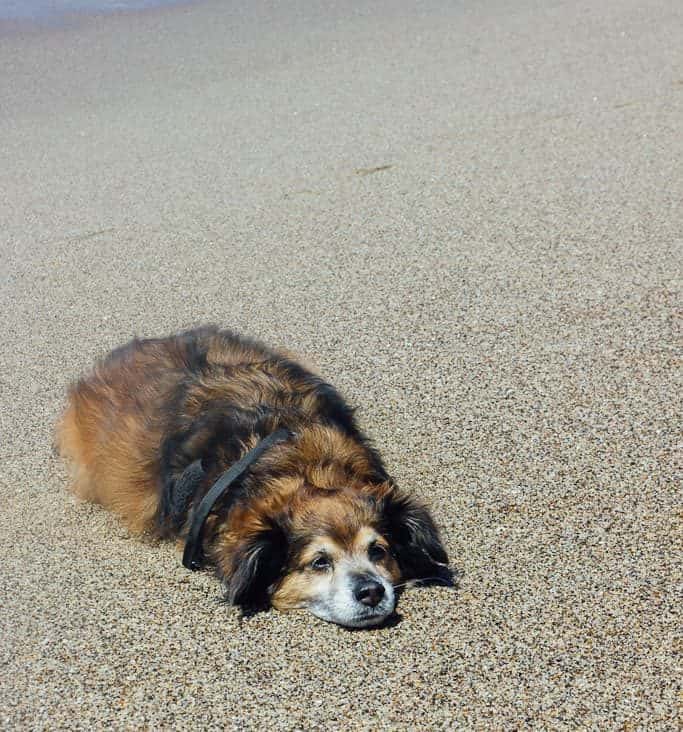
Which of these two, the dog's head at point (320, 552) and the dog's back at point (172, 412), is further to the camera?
the dog's back at point (172, 412)

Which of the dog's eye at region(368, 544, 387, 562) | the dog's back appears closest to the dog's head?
the dog's eye at region(368, 544, 387, 562)

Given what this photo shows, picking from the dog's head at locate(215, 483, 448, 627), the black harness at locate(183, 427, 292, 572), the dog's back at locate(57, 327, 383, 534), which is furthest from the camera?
the dog's back at locate(57, 327, 383, 534)

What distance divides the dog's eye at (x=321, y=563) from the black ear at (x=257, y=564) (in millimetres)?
118

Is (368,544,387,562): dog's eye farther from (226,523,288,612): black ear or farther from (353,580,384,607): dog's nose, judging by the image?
(226,523,288,612): black ear

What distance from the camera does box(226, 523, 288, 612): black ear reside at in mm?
3676

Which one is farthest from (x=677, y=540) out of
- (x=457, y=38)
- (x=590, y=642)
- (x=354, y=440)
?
(x=457, y=38)

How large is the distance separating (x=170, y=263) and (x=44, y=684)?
158 inches

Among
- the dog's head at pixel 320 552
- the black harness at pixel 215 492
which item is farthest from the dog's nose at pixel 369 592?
the black harness at pixel 215 492

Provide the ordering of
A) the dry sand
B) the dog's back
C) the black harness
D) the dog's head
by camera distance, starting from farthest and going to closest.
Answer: the dog's back < the black harness < the dog's head < the dry sand

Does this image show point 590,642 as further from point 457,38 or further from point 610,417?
point 457,38

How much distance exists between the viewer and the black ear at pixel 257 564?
145 inches

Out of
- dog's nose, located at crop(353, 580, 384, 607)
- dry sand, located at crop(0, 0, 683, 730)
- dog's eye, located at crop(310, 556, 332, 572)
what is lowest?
dry sand, located at crop(0, 0, 683, 730)

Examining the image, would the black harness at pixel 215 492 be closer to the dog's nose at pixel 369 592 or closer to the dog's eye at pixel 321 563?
the dog's eye at pixel 321 563

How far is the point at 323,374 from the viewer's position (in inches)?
218
